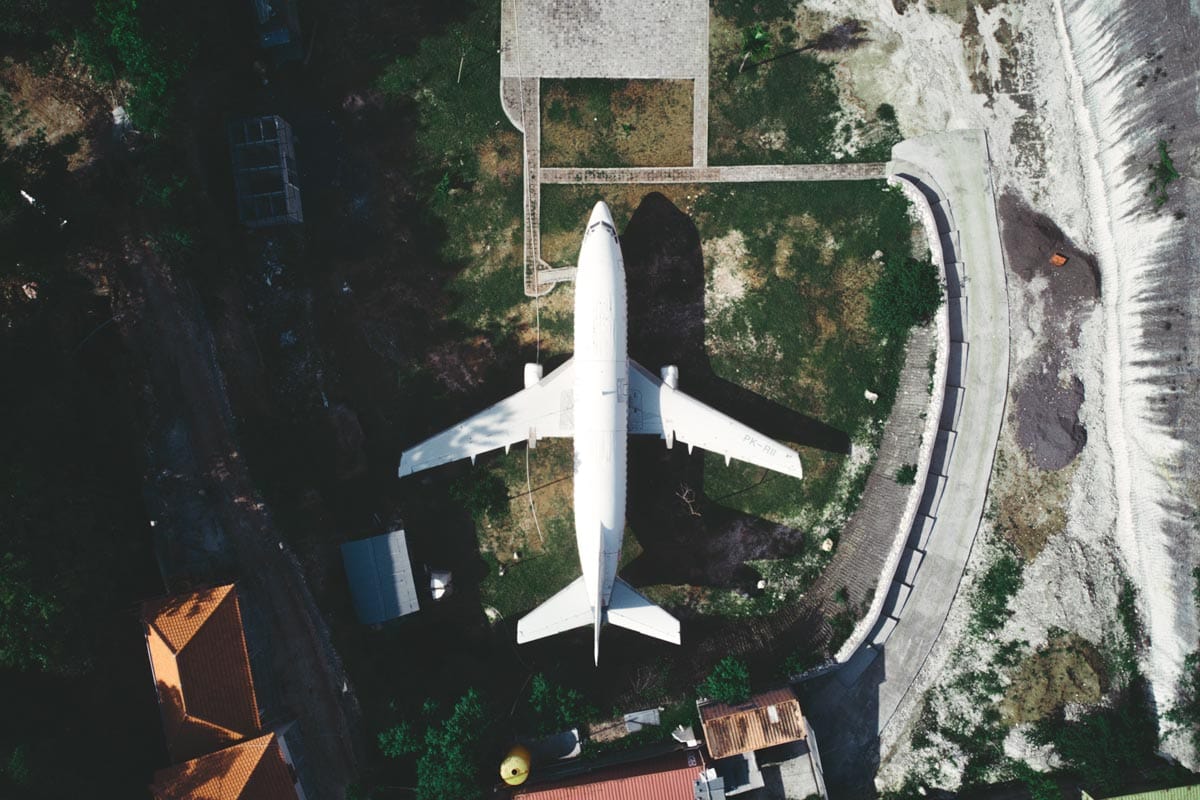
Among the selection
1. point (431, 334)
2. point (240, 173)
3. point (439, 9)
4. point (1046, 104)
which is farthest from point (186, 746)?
point (1046, 104)

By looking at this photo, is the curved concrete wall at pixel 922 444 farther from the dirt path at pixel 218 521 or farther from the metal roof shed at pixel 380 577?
the dirt path at pixel 218 521

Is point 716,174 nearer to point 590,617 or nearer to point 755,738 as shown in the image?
point 590,617

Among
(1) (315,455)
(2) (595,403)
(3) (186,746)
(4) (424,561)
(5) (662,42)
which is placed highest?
(5) (662,42)

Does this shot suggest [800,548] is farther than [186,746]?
Yes

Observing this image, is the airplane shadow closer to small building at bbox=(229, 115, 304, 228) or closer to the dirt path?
the dirt path

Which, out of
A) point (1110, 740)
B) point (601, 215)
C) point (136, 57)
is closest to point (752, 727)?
point (1110, 740)

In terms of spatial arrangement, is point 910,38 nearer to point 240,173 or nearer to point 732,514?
point 732,514
